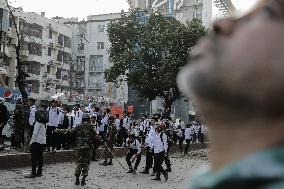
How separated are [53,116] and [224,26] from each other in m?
15.4

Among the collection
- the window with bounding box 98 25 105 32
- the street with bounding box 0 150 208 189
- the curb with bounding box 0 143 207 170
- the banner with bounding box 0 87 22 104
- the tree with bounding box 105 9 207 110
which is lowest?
the street with bounding box 0 150 208 189

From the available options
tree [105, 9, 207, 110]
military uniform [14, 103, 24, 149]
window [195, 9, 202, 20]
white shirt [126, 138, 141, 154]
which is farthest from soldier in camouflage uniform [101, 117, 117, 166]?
window [195, 9, 202, 20]

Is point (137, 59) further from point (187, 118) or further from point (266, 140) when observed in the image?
point (266, 140)

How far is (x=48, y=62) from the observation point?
2199 inches

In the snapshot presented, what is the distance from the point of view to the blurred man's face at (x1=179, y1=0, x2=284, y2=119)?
3.12 ft

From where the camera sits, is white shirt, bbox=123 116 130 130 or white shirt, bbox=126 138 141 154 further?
white shirt, bbox=123 116 130 130

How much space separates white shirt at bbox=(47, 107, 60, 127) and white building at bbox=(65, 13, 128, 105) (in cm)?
4796

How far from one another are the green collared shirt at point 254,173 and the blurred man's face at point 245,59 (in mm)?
109

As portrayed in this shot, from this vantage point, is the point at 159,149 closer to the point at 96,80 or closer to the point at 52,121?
the point at 52,121

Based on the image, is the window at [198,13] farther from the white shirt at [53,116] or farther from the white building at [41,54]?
the white shirt at [53,116]

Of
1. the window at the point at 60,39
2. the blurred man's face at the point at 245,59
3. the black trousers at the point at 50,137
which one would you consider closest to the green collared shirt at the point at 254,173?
the blurred man's face at the point at 245,59

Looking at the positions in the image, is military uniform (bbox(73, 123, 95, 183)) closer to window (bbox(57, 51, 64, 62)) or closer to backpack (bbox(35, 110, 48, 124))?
backpack (bbox(35, 110, 48, 124))

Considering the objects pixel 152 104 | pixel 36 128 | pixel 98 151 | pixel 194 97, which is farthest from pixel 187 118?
pixel 194 97

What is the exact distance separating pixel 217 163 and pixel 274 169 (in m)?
0.20
